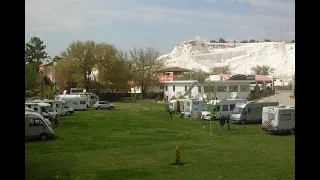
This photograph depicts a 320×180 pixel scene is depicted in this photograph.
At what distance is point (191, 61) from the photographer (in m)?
80.6

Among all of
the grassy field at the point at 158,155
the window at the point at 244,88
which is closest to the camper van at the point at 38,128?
the grassy field at the point at 158,155

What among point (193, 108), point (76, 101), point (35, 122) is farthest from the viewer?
point (76, 101)

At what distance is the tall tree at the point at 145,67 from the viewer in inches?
1143

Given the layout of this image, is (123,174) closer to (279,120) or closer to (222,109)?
(279,120)

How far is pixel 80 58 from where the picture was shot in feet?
85.7

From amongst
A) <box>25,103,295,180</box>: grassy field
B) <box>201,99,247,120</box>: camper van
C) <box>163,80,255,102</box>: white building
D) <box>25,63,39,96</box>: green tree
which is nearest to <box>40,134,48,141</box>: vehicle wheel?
<box>25,103,295,180</box>: grassy field

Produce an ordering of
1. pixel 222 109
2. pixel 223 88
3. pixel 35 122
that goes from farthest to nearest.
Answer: pixel 223 88 < pixel 222 109 < pixel 35 122

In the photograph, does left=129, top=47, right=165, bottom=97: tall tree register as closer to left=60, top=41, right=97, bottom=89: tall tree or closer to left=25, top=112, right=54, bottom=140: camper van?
left=60, top=41, right=97, bottom=89: tall tree

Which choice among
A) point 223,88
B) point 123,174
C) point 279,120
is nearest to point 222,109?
point 279,120

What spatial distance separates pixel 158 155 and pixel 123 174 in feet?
5.02

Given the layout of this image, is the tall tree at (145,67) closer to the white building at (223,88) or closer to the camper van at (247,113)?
the white building at (223,88)
